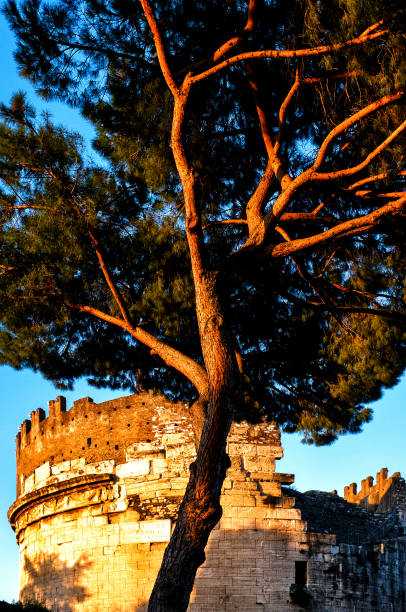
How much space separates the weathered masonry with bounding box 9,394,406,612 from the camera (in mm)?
11055

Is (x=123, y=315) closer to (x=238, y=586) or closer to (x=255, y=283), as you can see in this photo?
(x=255, y=283)

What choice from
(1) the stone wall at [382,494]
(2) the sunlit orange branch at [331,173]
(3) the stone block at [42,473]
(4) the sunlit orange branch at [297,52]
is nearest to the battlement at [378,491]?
(1) the stone wall at [382,494]

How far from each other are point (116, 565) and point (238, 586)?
72.7 inches

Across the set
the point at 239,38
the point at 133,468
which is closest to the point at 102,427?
the point at 133,468

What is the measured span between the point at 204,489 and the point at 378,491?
1393 cm

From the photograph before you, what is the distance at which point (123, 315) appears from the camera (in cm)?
851

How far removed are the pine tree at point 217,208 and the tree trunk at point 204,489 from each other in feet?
0.10

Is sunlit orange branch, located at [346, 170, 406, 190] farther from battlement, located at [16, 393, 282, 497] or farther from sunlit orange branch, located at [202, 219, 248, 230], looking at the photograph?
battlement, located at [16, 393, 282, 497]

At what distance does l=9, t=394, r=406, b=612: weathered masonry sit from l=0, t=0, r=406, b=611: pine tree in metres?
2.02

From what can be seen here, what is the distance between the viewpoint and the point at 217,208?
9.33 metres

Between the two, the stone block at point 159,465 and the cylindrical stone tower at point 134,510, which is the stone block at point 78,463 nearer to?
the cylindrical stone tower at point 134,510

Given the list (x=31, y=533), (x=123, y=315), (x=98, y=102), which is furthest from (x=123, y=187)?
(x=31, y=533)

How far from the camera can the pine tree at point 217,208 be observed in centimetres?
A: 741

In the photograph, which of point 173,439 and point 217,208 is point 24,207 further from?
point 173,439
